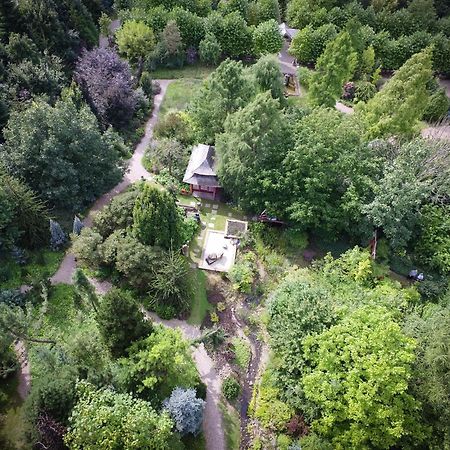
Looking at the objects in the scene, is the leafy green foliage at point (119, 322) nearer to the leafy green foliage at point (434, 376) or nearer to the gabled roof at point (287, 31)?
the leafy green foliage at point (434, 376)

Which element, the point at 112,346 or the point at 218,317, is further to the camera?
the point at 218,317

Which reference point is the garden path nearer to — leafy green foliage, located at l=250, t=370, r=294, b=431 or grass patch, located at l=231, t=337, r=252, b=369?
→ grass patch, located at l=231, t=337, r=252, b=369

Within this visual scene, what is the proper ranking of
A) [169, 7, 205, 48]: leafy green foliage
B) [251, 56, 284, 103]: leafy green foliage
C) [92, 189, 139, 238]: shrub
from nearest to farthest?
[92, 189, 139, 238]: shrub
[251, 56, 284, 103]: leafy green foliage
[169, 7, 205, 48]: leafy green foliage

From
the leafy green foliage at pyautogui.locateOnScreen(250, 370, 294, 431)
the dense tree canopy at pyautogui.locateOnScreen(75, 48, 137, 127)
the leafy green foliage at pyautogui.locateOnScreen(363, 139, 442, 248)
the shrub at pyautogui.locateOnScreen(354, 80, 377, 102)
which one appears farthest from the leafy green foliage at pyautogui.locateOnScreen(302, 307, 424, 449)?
the shrub at pyautogui.locateOnScreen(354, 80, 377, 102)

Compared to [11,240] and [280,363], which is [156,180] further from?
[280,363]

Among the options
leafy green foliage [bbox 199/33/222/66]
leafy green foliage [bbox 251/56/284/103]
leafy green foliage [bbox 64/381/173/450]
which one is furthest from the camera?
leafy green foliage [bbox 199/33/222/66]

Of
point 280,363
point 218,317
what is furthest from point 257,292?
point 280,363
